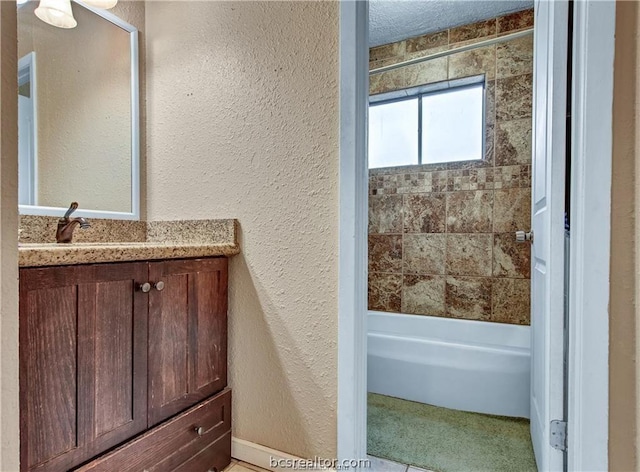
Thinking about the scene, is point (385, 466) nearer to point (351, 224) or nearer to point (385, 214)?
point (351, 224)

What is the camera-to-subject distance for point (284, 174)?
1.27 meters

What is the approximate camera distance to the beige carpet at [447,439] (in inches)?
53.6

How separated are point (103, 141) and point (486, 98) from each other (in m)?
2.37

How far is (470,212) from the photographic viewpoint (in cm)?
236

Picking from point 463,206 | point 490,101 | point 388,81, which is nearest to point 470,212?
point 463,206

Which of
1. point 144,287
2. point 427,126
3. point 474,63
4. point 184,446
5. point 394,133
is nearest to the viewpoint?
point 144,287

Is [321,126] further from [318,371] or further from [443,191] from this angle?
[443,191]

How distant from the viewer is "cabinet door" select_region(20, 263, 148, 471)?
30.3 inches

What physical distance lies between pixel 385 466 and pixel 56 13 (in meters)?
2.29

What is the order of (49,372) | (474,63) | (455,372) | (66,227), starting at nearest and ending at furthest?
(49,372) → (66,227) → (455,372) → (474,63)

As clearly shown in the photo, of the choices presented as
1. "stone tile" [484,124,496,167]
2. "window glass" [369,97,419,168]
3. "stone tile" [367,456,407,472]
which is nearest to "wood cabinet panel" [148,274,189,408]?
"stone tile" [367,456,407,472]

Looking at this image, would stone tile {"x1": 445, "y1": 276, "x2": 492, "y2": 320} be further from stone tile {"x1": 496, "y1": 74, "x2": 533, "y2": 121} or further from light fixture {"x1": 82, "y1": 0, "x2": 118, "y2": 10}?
light fixture {"x1": 82, "y1": 0, "x2": 118, "y2": 10}

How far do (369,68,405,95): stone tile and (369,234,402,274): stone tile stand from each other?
118 cm

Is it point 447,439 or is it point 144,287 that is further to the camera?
point 447,439
